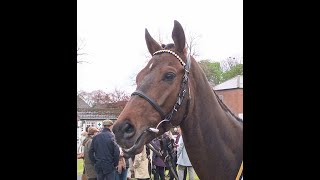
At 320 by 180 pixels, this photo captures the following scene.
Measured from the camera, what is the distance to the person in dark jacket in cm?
800

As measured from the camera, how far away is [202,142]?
3.70 meters

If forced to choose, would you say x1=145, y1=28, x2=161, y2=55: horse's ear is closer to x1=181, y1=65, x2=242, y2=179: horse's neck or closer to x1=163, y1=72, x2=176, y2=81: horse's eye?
x1=163, y1=72, x2=176, y2=81: horse's eye

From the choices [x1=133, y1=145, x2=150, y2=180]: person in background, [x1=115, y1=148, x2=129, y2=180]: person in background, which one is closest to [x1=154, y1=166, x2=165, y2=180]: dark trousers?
[x1=133, y1=145, x2=150, y2=180]: person in background

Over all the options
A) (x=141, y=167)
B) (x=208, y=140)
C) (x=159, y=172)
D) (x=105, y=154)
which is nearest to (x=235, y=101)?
(x=208, y=140)

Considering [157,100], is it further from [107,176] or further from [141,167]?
[141,167]

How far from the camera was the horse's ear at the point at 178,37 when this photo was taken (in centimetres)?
358

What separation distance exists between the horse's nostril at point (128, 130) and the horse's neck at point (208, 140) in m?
0.60

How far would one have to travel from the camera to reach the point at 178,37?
3.62 metres
